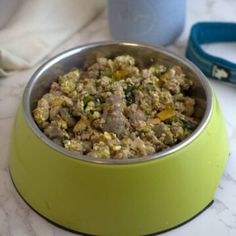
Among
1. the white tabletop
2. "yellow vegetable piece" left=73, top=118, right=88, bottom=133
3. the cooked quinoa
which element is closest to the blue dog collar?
the white tabletop

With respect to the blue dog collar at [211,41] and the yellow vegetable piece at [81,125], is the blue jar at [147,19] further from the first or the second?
the yellow vegetable piece at [81,125]

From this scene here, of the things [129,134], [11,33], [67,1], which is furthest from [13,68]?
[129,134]

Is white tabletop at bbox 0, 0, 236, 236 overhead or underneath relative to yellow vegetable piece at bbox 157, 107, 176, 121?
underneath

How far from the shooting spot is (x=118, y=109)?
74 centimetres

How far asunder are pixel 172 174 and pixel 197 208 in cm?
8

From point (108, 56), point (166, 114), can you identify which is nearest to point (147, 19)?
point (108, 56)

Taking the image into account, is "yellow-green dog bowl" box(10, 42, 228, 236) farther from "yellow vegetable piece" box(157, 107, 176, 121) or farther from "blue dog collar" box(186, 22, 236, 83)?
"blue dog collar" box(186, 22, 236, 83)

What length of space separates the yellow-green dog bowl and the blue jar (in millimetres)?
233

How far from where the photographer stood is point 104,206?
2.19 ft

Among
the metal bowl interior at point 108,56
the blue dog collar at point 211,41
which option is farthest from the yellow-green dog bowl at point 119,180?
the blue dog collar at point 211,41

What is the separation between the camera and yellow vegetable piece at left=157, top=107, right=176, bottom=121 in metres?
0.75

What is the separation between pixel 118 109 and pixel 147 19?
0.86 feet

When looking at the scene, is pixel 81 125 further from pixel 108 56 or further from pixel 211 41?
pixel 211 41

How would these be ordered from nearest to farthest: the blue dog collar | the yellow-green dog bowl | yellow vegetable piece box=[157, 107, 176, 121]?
the yellow-green dog bowl
yellow vegetable piece box=[157, 107, 176, 121]
the blue dog collar
